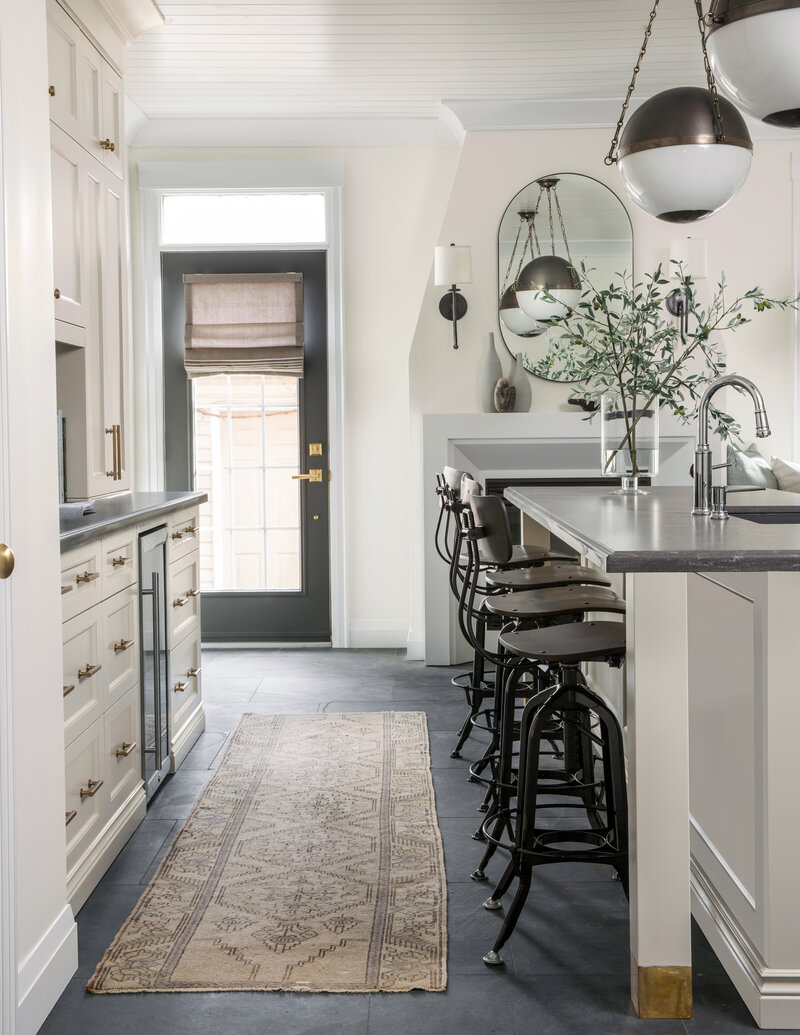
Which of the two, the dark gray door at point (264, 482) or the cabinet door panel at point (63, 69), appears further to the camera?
the dark gray door at point (264, 482)

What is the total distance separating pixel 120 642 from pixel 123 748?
0.32 meters

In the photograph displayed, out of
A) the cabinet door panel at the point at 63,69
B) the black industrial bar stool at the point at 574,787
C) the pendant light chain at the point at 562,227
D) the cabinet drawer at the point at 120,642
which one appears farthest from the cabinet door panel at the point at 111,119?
the black industrial bar stool at the point at 574,787

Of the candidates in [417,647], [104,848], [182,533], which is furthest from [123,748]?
[417,647]

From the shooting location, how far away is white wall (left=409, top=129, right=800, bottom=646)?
530 centimetres

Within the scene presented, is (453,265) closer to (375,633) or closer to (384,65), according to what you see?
(384,65)

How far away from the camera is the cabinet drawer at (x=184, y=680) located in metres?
3.64

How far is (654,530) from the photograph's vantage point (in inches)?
84.5

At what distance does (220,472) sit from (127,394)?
1.88m

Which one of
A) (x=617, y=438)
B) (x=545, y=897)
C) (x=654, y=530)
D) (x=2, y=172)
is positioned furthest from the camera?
(x=617, y=438)

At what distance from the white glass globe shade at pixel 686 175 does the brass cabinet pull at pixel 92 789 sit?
2.11 m

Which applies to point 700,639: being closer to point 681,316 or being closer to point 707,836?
point 707,836

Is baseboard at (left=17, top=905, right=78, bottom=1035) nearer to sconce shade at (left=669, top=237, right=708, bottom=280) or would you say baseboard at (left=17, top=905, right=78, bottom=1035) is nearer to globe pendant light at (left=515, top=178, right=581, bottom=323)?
globe pendant light at (left=515, top=178, right=581, bottom=323)

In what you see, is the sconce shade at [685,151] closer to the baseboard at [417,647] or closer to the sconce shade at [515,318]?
the sconce shade at [515,318]

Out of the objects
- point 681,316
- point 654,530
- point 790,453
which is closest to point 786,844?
point 654,530
